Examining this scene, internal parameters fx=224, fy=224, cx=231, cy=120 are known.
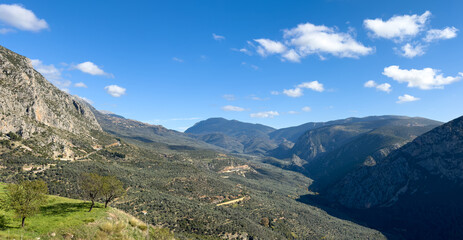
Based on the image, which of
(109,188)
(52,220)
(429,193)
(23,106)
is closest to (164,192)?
(109,188)

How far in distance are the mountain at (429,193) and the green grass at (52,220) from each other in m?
182

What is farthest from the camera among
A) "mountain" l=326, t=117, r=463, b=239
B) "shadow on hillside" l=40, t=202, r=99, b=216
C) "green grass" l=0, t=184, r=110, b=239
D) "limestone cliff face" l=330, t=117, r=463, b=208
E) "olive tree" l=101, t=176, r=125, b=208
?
"limestone cliff face" l=330, t=117, r=463, b=208

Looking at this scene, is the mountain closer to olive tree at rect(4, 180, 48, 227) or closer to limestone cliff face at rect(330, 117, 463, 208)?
limestone cliff face at rect(330, 117, 463, 208)

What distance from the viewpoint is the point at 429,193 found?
169 meters

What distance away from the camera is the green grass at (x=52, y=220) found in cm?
2920

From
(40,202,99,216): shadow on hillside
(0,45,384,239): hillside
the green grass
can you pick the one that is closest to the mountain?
(0,45,384,239): hillside

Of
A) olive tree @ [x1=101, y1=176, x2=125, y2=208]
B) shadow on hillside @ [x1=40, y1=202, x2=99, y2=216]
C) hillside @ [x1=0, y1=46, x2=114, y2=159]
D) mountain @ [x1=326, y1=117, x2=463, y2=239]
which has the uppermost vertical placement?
hillside @ [x1=0, y1=46, x2=114, y2=159]

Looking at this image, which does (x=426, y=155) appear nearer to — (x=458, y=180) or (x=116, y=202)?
(x=458, y=180)

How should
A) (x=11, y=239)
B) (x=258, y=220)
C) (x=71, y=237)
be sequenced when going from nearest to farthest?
(x=11, y=239) < (x=71, y=237) < (x=258, y=220)

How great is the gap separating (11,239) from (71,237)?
20.8ft

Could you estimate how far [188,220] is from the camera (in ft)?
266

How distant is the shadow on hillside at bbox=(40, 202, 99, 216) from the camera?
3742cm

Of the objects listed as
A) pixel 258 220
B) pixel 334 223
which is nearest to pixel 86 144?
pixel 258 220

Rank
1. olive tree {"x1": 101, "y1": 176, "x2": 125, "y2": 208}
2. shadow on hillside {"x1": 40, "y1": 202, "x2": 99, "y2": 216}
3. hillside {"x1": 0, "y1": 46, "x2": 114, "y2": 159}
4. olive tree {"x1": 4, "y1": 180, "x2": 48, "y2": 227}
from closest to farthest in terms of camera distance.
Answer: olive tree {"x1": 4, "y1": 180, "x2": 48, "y2": 227}
shadow on hillside {"x1": 40, "y1": 202, "x2": 99, "y2": 216}
olive tree {"x1": 101, "y1": 176, "x2": 125, "y2": 208}
hillside {"x1": 0, "y1": 46, "x2": 114, "y2": 159}
